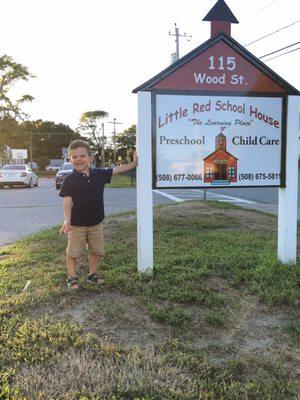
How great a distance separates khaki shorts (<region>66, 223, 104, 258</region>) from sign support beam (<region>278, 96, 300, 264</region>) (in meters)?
2.07

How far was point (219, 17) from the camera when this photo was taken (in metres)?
5.12

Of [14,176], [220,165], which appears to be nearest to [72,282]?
[220,165]

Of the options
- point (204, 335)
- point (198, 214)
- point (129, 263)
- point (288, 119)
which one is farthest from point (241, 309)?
point (198, 214)

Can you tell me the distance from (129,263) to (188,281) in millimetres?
1002

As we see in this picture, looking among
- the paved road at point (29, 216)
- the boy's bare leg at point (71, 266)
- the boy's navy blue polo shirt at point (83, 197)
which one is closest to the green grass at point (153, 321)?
the boy's bare leg at point (71, 266)

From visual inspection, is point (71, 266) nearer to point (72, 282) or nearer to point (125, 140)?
point (72, 282)

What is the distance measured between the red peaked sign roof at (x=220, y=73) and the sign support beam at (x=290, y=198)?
30 centimetres

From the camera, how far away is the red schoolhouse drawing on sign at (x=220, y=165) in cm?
516

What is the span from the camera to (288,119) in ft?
17.2

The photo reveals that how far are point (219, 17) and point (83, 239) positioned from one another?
282cm

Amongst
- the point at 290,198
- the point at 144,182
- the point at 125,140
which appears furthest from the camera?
the point at 125,140

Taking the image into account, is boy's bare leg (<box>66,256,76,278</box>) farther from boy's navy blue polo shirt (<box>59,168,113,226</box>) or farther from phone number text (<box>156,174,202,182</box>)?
phone number text (<box>156,174,202,182</box>)

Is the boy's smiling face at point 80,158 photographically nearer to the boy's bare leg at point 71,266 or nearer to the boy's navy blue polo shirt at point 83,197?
the boy's navy blue polo shirt at point 83,197

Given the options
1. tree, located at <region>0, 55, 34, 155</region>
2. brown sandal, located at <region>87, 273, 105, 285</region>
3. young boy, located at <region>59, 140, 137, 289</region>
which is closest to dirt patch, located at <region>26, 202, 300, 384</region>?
brown sandal, located at <region>87, 273, 105, 285</region>
